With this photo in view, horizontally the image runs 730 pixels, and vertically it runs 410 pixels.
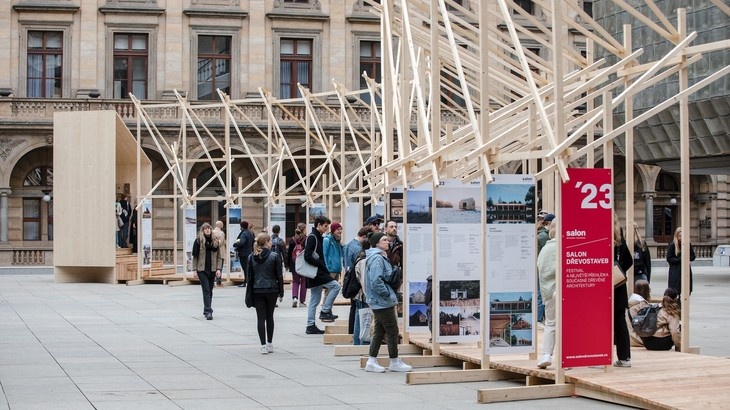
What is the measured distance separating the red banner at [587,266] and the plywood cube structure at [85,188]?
22.9m

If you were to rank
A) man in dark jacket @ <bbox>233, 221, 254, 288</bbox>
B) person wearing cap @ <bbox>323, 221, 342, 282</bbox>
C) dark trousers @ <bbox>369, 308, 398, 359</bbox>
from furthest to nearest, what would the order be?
man in dark jacket @ <bbox>233, 221, 254, 288</bbox>
person wearing cap @ <bbox>323, 221, 342, 282</bbox>
dark trousers @ <bbox>369, 308, 398, 359</bbox>

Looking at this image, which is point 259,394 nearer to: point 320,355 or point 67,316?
point 320,355

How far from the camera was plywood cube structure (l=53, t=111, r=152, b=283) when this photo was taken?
112 feet

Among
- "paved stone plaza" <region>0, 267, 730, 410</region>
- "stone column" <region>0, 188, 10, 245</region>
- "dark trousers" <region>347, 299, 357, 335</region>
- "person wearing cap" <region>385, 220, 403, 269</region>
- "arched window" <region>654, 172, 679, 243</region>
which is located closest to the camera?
"paved stone plaza" <region>0, 267, 730, 410</region>

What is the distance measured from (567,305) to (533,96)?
2471 mm

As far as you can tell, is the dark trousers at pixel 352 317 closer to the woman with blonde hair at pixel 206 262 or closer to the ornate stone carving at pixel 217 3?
the woman with blonde hair at pixel 206 262

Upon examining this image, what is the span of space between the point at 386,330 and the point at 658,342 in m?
3.54

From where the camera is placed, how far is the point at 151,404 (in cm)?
1230

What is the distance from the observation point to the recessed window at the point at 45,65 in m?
50.3

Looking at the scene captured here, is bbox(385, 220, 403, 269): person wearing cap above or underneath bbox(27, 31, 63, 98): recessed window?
underneath

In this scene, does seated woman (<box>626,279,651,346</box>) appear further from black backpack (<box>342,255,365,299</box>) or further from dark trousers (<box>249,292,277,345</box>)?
dark trousers (<box>249,292,277,345</box>)

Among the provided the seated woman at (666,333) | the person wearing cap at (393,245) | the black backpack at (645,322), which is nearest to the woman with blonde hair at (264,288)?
the person wearing cap at (393,245)

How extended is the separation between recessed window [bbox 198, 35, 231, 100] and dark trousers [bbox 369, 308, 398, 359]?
3759 centimetres

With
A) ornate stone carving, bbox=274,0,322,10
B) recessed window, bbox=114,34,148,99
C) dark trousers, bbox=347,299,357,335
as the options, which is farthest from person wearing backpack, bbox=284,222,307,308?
ornate stone carving, bbox=274,0,322,10
